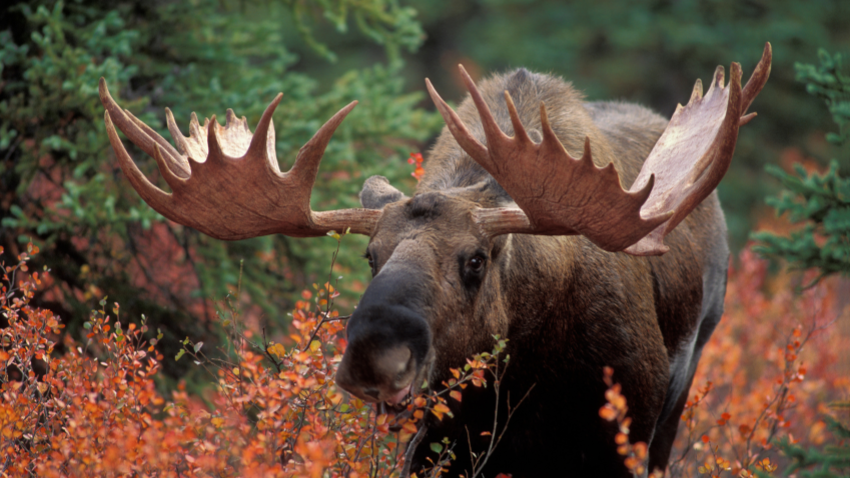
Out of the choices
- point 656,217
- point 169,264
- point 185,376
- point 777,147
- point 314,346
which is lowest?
point 777,147

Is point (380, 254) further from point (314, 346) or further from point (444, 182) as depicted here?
point (444, 182)

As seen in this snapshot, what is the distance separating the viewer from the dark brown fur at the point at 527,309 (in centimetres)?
318

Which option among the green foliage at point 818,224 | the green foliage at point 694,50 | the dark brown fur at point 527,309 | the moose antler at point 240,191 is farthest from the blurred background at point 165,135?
the green foliage at point 694,50

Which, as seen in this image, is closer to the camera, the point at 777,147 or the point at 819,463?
the point at 819,463

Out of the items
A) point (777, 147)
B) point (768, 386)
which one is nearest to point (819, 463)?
point (768, 386)

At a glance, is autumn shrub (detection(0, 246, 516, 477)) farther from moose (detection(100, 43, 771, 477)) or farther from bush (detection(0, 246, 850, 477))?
moose (detection(100, 43, 771, 477))

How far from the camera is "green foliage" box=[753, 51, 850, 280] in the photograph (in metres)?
3.96

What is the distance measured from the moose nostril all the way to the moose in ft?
0.05

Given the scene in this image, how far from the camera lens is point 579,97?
4.68 m

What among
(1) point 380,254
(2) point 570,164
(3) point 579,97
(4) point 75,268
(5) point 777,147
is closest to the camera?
(2) point 570,164

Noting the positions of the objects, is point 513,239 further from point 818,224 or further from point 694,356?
point 694,356

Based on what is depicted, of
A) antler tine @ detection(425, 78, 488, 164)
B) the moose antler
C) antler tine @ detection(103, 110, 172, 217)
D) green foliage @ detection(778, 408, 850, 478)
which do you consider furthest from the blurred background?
green foliage @ detection(778, 408, 850, 478)

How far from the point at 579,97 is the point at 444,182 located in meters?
1.18

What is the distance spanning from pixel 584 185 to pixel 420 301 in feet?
2.58
